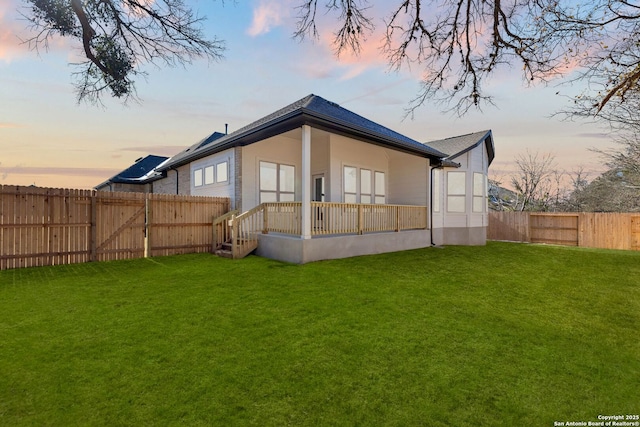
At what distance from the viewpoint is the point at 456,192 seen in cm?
1312

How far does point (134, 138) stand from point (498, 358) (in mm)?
12696

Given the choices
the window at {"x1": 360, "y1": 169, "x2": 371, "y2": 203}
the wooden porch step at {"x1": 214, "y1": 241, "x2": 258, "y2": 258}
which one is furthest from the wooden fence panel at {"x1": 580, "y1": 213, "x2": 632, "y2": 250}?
the wooden porch step at {"x1": 214, "y1": 241, "x2": 258, "y2": 258}

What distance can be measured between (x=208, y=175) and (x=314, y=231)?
6.60m

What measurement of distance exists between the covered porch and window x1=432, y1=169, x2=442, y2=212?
2012 mm

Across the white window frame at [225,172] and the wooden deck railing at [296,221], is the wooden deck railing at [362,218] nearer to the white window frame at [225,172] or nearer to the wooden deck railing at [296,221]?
the wooden deck railing at [296,221]

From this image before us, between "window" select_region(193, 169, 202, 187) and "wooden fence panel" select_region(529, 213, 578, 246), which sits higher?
"window" select_region(193, 169, 202, 187)

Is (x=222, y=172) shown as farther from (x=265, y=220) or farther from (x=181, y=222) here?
(x=265, y=220)

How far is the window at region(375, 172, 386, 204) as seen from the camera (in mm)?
12523

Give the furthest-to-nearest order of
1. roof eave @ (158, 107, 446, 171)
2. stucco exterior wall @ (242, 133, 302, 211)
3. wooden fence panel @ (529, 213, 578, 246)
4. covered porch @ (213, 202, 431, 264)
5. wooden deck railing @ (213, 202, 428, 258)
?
wooden fence panel @ (529, 213, 578, 246) < stucco exterior wall @ (242, 133, 302, 211) < wooden deck railing @ (213, 202, 428, 258) < covered porch @ (213, 202, 431, 264) < roof eave @ (158, 107, 446, 171)

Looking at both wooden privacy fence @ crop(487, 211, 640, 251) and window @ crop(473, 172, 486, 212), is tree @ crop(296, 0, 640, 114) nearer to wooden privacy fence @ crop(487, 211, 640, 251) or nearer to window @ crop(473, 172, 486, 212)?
window @ crop(473, 172, 486, 212)

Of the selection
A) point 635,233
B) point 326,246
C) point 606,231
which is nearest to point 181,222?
point 326,246

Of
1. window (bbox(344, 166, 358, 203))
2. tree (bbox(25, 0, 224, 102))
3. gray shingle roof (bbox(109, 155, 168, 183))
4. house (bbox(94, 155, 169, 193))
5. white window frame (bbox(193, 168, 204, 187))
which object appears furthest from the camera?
gray shingle roof (bbox(109, 155, 168, 183))

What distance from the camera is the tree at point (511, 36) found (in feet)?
17.5

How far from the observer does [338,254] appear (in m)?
8.65
